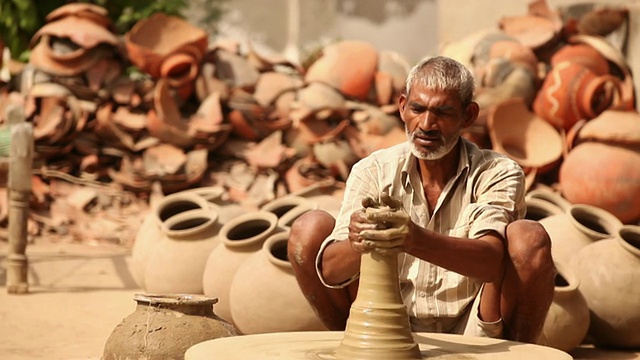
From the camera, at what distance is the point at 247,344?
282cm

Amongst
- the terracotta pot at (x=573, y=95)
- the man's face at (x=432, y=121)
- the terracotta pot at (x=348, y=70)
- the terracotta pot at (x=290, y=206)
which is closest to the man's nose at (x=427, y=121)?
the man's face at (x=432, y=121)

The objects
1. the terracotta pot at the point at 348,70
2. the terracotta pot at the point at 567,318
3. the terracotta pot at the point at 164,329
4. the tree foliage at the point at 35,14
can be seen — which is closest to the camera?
the terracotta pot at the point at 164,329

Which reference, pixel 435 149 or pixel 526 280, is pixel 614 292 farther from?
pixel 435 149

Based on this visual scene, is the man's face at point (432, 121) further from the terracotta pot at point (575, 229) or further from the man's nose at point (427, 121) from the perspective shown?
the terracotta pot at point (575, 229)

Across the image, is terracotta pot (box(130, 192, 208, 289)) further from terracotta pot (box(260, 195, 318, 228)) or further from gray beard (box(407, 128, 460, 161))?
gray beard (box(407, 128, 460, 161))

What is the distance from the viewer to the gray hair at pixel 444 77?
3.10 meters

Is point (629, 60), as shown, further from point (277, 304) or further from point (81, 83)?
point (277, 304)

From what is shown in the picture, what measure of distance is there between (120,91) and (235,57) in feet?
3.75

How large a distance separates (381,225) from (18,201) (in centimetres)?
408

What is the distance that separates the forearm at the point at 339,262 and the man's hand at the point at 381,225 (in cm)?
37

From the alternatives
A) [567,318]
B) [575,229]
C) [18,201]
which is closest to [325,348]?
[567,318]

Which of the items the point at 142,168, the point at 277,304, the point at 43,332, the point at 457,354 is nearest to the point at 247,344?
the point at 457,354

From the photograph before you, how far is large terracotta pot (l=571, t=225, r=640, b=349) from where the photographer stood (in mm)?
4730

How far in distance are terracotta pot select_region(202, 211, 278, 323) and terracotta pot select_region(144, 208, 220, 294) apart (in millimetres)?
139
